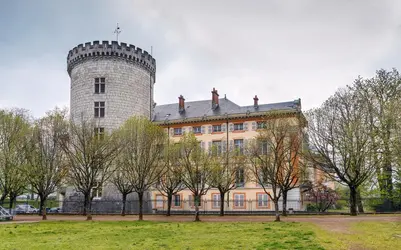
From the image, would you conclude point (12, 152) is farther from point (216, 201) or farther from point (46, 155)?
point (216, 201)

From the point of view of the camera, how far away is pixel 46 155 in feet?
114

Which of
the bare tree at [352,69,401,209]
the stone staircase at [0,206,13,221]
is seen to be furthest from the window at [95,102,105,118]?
the bare tree at [352,69,401,209]

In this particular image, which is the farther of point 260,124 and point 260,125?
point 260,124

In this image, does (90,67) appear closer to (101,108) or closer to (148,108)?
(101,108)

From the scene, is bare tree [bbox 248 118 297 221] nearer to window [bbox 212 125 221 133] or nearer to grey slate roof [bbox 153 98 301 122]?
grey slate roof [bbox 153 98 301 122]

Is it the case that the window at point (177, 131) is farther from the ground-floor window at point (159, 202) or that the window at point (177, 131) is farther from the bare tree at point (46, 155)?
the bare tree at point (46, 155)

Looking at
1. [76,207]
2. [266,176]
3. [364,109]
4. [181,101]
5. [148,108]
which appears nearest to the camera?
[266,176]

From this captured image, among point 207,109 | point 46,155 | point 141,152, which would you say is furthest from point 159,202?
point 46,155

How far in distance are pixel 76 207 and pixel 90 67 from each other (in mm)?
15583

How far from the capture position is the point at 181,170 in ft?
115

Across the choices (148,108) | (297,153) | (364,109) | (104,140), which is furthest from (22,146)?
(364,109)

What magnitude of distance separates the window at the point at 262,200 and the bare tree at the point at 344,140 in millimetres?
9465

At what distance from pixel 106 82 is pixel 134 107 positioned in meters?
4.25

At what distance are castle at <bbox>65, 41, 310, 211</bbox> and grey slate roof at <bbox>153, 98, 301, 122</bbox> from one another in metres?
0.12
